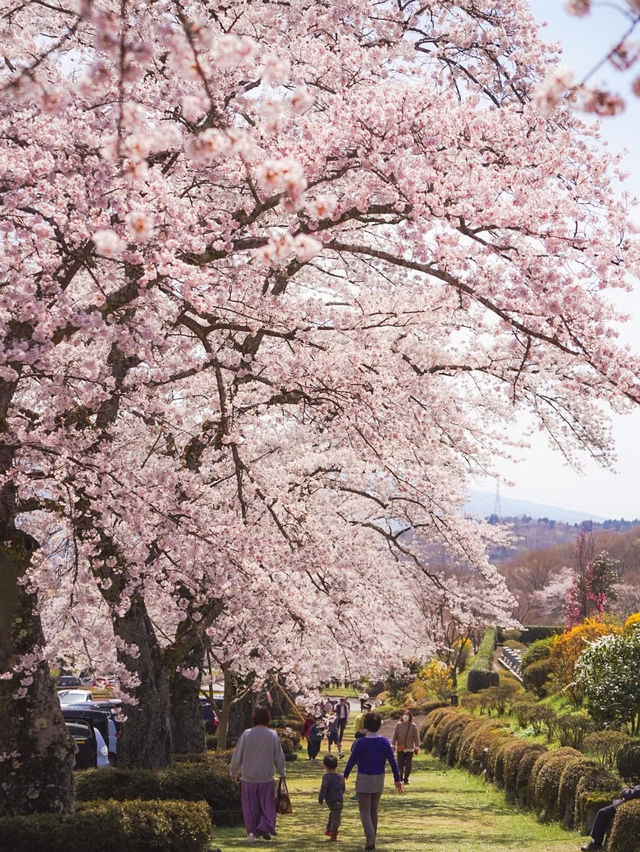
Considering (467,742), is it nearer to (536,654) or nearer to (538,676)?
(538,676)

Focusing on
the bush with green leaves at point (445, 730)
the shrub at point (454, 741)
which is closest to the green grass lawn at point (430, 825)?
the shrub at point (454, 741)

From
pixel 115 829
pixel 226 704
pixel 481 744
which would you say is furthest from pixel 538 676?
pixel 115 829

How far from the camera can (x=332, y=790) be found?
1188cm

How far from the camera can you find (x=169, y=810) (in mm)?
9484

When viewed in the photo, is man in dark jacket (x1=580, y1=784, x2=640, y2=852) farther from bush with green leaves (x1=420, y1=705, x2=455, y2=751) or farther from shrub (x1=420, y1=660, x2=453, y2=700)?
shrub (x1=420, y1=660, x2=453, y2=700)

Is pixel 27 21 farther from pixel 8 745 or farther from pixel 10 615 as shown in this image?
pixel 8 745

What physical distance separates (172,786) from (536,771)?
6.03m

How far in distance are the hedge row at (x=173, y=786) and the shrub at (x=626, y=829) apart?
167 inches

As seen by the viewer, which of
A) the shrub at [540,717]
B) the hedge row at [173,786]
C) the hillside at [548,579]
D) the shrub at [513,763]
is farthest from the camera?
the hillside at [548,579]

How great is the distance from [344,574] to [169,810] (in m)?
7.10

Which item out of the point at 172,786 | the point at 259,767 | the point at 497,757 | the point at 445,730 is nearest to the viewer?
the point at 259,767

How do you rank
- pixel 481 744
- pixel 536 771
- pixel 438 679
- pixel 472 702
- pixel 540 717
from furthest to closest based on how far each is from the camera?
pixel 438 679, pixel 472 702, pixel 481 744, pixel 540 717, pixel 536 771

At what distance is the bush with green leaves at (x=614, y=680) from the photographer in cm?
1542

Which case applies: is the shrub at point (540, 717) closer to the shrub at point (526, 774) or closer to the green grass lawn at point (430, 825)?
the green grass lawn at point (430, 825)
